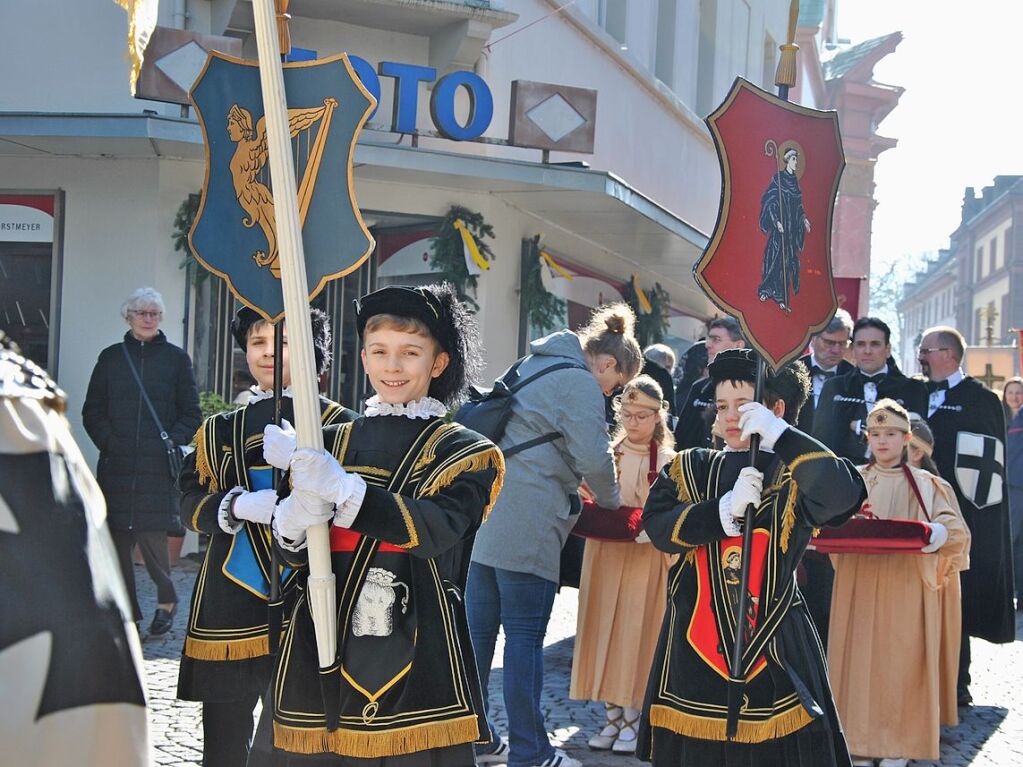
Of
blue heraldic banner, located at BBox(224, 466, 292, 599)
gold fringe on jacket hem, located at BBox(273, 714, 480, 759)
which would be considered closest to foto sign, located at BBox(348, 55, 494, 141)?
blue heraldic banner, located at BBox(224, 466, 292, 599)

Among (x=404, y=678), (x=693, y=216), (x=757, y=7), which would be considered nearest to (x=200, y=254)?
(x=404, y=678)

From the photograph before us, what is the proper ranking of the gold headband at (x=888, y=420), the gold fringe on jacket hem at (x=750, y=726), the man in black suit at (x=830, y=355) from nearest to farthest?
1. the gold fringe on jacket hem at (x=750, y=726)
2. the gold headband at (x=888, y=420)
3. the man in black suit at (x=830, y=355)

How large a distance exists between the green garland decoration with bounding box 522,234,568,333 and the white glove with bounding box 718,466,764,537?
8.96 meters

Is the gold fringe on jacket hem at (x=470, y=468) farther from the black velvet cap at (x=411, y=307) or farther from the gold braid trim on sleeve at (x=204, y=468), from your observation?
the gold braid trim on sleeve at (x=204, y=468)

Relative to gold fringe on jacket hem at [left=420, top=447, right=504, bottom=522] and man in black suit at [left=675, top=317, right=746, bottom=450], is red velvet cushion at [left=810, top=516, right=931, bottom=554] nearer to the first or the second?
man in black suit at [left=675, top=317, right=746, bottom=450]

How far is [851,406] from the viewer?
7.58 metres

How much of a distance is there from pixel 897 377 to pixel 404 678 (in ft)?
15.9

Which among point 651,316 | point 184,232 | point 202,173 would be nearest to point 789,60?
point 184,232

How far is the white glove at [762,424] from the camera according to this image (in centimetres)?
418

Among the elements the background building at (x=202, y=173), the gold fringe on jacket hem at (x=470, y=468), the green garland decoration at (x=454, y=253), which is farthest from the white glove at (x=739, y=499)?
the green garland decoration at (x=454, y=253)

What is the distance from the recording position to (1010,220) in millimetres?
66438

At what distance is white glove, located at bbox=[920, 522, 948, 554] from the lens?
241 inches

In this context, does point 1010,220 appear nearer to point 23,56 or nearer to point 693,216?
point 693,216

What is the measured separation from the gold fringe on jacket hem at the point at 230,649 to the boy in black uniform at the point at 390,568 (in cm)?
59
